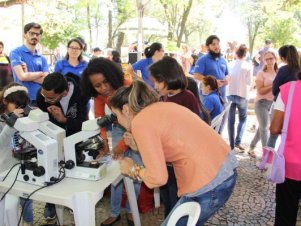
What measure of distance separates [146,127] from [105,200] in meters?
1.91

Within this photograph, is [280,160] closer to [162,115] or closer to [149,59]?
[162,115]

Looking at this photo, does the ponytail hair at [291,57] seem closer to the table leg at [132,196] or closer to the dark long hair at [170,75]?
the dark long hair at [170,75]

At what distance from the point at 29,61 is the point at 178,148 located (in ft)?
8.06

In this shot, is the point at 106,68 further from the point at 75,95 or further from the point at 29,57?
the point at 29,57

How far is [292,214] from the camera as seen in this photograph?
1.98 meters

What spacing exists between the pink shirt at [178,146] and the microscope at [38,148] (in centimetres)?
49

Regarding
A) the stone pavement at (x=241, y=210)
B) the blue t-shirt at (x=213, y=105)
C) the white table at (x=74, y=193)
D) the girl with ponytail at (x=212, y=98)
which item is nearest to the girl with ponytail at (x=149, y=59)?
the girl with ponytail at (x=212, y=98)

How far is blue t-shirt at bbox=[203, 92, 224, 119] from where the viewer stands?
326cm

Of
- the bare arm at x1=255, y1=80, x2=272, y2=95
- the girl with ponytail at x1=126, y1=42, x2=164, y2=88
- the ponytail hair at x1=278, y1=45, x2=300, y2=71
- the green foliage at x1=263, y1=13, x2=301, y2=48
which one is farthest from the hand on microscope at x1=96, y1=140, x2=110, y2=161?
the green foliage at x1=263, y1=13, x2=301, y2=48

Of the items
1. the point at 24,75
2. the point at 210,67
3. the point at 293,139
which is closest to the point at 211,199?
the point at 293,139

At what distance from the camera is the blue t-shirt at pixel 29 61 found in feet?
10.7

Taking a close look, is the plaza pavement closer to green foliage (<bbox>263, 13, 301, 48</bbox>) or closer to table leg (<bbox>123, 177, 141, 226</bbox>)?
table leg (<bbox>123, 177, 141, 226</bbox>)

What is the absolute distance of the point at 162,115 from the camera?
1.37 meters

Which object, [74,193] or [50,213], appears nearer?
[74,193]
